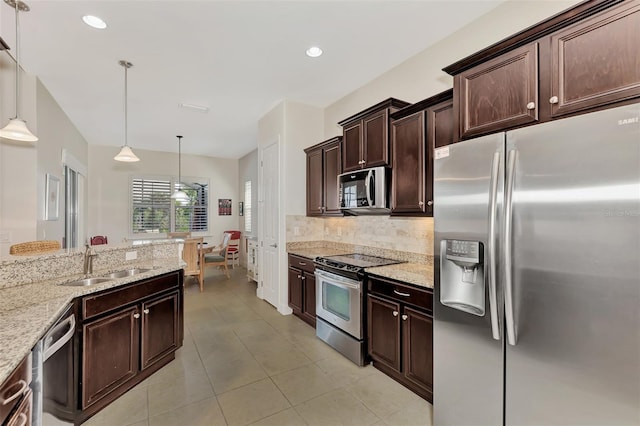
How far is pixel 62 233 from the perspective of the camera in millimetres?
4844

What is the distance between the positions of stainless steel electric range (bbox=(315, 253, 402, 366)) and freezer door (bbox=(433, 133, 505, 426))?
0.92 meters

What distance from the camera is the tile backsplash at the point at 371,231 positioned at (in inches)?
117

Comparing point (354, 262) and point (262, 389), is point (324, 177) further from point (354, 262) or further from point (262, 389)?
point (262, 389)

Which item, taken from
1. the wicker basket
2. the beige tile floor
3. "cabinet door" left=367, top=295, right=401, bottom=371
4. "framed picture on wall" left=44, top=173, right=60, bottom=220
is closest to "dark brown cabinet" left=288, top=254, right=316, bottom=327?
the beige tile floor

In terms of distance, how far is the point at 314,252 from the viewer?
392 cm

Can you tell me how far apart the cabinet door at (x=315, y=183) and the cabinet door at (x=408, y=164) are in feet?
4.58

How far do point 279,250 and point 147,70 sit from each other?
2783 millimetres

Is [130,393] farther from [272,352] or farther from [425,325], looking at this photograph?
[425,325]

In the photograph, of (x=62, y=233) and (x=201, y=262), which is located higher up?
(x=62, y=233)

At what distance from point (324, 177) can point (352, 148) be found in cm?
74

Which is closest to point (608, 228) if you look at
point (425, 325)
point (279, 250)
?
point (425, 325)

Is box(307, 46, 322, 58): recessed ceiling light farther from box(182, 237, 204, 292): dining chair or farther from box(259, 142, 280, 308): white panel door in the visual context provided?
box(182, 237, 204, 292): dining chair

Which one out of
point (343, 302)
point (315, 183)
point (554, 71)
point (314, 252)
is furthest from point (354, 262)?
point (554, 71)

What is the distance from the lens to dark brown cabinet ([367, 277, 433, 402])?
7.09 feet
